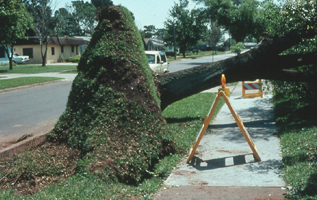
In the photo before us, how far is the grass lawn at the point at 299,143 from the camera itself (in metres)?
5.01

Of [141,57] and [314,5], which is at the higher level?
[314,5]

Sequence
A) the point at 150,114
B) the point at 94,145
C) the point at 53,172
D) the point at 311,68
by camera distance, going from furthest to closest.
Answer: the point at 311,68, the point at 150,114, the point at 94,145, the point at 53,172

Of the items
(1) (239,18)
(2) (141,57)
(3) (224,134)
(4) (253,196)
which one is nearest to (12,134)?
(2) (141,57)

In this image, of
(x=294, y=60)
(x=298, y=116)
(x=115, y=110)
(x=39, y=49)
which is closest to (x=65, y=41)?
(x=39, y=49)

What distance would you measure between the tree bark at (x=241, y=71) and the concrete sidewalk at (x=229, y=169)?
131 centimetres

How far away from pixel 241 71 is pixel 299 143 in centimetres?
331

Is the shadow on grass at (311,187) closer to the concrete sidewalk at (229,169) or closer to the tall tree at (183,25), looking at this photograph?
the concrete sidewalk at (229,169)

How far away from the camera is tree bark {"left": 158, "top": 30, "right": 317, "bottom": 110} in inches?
389

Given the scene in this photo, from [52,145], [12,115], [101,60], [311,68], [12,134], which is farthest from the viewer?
[12,115]

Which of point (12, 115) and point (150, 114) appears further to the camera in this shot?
point (12, 115)

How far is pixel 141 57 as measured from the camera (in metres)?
8.03

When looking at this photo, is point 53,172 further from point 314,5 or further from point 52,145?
point 314,5

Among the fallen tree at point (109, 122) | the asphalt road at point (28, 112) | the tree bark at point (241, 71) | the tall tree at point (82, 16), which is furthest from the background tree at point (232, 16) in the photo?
the tall tree at point (82, 16)

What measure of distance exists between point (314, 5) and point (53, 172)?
23.8 feet
